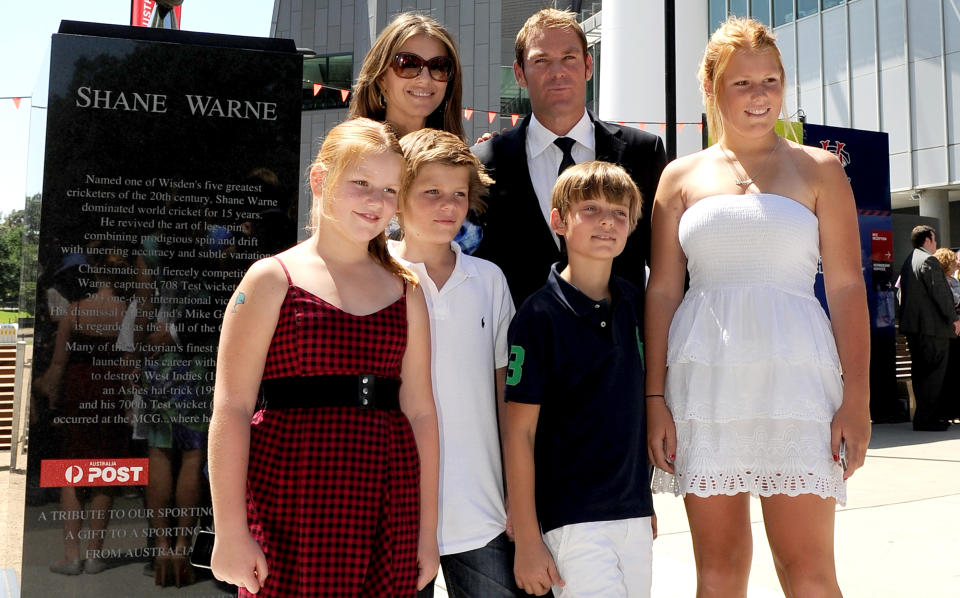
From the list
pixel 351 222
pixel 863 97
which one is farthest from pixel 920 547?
pixel 863 97

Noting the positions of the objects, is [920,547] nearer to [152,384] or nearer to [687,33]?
[152,384]

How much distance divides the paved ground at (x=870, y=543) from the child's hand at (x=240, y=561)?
1339 millimetres

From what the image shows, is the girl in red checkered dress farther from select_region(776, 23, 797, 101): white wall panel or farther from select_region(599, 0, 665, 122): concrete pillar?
select_region(776, 23, 797, 101): white wall panel

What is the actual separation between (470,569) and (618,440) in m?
0.57

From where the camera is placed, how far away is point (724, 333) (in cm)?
251

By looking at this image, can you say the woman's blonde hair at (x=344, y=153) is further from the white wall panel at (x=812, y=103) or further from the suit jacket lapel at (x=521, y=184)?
the white wall panel at (x=812, y=103)

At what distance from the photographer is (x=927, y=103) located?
67.7 ft

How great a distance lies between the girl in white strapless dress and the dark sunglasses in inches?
37.1

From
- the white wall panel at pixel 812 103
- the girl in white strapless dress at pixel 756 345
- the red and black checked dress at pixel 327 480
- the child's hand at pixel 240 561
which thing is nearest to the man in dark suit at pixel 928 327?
the girl in white strapless dress at pixel 756 345

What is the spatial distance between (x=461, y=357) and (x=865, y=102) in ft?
75.2

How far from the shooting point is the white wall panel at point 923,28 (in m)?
20.0

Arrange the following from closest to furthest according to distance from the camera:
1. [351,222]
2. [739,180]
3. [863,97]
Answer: [351,222] < [739,180] < [863,97]

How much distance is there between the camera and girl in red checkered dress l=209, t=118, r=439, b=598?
1.92m

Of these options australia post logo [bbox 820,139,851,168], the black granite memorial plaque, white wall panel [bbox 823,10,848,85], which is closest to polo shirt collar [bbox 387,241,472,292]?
the black granite memorial plaque
